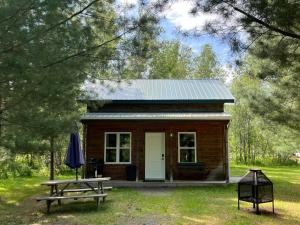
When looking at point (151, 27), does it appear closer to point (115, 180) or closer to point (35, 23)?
point (35, 23)

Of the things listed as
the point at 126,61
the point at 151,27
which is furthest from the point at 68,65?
the point at 151,27

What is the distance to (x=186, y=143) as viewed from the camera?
15.5 meters

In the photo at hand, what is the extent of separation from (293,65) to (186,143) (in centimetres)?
928

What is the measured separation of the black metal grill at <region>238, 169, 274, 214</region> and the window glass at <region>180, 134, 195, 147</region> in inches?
234

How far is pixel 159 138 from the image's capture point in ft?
51.0

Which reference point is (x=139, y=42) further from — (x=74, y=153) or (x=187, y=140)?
(x=187, y=140)

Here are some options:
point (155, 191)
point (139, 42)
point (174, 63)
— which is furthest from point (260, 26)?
point (174, 63)

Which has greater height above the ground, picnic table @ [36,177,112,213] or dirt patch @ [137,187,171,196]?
picnic table @ [36,177,112,213]

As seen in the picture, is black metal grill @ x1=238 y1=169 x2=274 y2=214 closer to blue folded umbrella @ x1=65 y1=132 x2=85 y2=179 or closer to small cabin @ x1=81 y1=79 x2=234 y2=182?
blue folded umbrella @ x1=65 y1=132 x2=85 y2=179

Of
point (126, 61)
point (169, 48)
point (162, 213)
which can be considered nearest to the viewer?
point (126, 61)

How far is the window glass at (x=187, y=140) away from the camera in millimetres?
15422

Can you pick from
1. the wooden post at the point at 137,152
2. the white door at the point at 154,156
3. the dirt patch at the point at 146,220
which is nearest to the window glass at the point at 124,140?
the wooden post at the point at 137,152

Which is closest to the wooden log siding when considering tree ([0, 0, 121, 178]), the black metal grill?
the black metal grill

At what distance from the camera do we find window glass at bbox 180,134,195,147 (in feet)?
50.6
